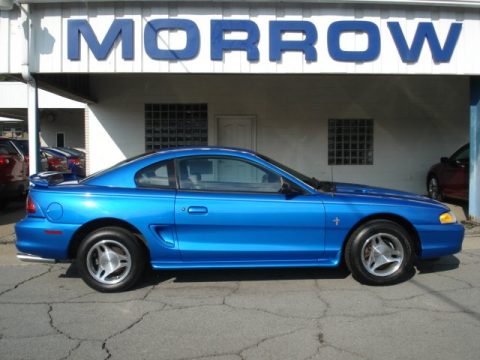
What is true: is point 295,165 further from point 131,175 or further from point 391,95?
point 131,175

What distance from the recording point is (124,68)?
27.1 feet

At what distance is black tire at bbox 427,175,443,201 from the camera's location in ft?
38.3

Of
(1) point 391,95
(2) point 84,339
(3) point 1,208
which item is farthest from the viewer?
(1) point 391,95

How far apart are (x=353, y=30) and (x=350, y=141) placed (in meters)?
4.63

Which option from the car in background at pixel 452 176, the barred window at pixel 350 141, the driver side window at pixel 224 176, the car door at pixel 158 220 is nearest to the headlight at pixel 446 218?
the driver side window at pixel 224 176

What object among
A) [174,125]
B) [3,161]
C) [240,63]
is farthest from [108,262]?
[174,125]

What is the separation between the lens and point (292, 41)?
829 centimetres

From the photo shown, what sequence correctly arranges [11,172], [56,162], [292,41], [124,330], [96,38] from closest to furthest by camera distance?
[124,330], [96,38], [292,41], [11,172], [56,162]

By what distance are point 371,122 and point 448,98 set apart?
194 cm

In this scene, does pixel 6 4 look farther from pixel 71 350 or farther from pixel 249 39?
pixel 71 350

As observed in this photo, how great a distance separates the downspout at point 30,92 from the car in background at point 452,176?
8.08m

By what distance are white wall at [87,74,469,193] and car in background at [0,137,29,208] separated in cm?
160

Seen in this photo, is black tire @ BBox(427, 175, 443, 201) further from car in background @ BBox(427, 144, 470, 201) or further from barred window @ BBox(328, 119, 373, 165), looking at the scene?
barred window @ BBox(328, 119, 373, 165)

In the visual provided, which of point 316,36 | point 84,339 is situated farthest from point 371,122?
point 84,339
